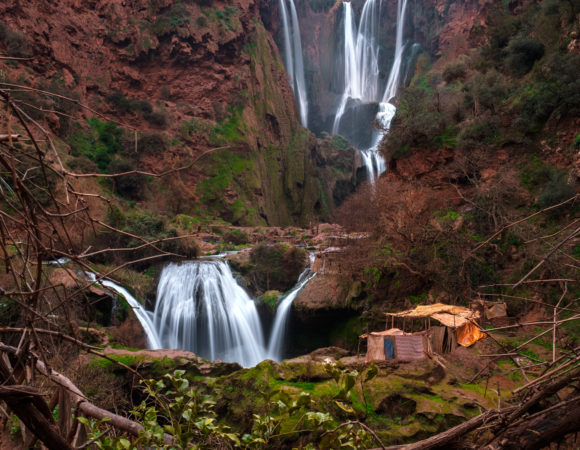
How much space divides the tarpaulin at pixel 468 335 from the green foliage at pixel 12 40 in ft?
87.5

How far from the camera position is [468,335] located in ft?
35.8

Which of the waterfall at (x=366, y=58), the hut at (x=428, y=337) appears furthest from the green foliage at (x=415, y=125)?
the waterfall at (x=366, y=58)

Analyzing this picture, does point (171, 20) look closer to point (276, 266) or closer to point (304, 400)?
point (276, 266)

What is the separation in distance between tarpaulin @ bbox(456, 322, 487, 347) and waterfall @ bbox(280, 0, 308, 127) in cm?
4228

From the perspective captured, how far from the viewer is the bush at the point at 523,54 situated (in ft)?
61.1

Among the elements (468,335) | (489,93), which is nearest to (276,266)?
(468,335)

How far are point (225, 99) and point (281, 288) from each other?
73.4ft

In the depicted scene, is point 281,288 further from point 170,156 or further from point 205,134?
point 205,134

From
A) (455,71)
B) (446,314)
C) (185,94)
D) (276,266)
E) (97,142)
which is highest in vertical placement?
(185,94)

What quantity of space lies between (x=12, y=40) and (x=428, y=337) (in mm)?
27584

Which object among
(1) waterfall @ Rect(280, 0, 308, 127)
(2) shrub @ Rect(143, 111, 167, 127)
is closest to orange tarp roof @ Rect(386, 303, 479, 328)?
(2) shrub @ Rect(143, 111, 167, 127)

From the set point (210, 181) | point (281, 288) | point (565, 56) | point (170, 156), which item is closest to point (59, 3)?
point (170, 156)

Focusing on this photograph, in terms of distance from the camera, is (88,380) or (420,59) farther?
(420,59)

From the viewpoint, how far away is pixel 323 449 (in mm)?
1591
